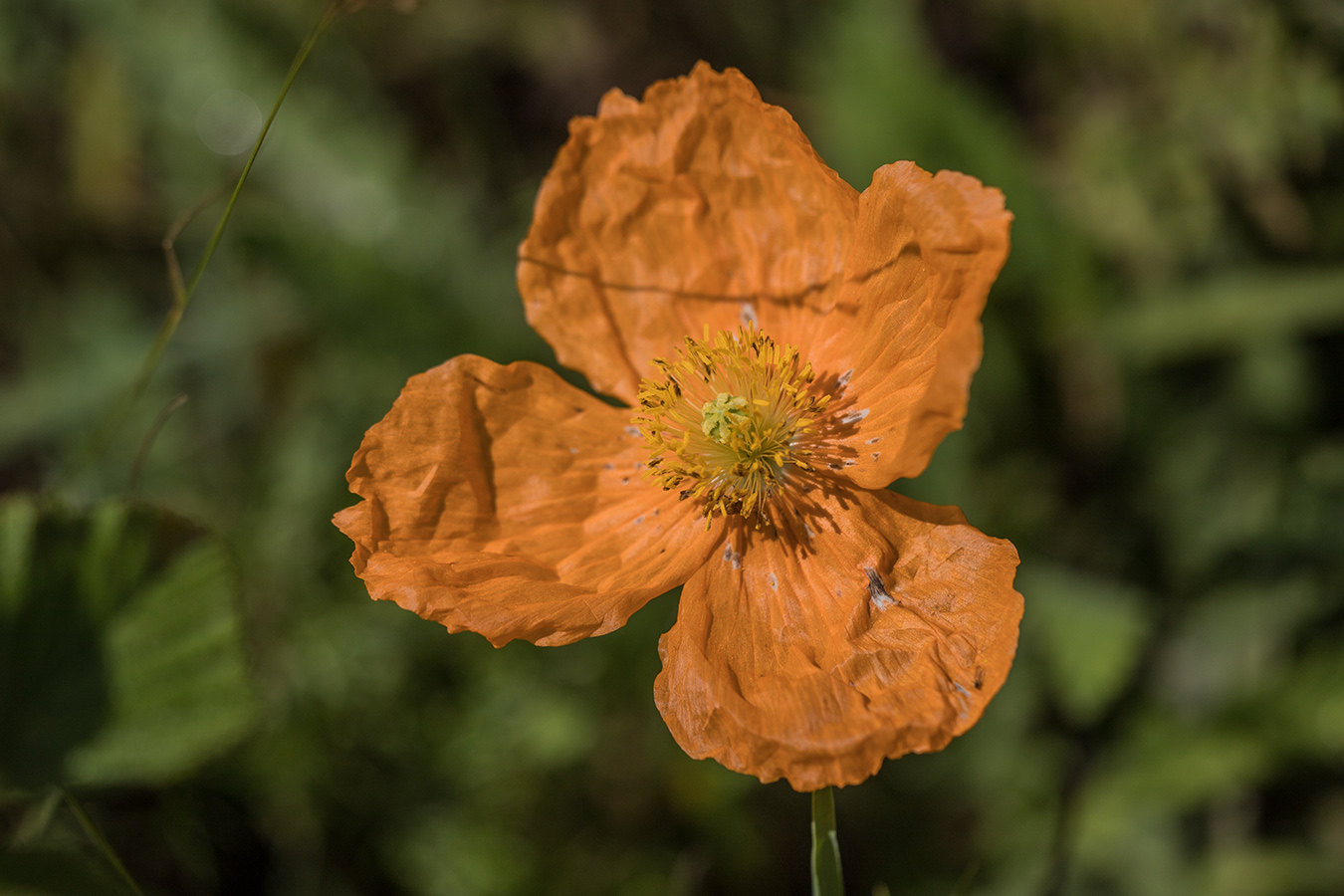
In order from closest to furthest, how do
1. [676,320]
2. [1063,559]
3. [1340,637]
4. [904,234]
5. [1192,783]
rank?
[904,234]
[676,320]
[1192,783]
[1340,637]
[1063,559]

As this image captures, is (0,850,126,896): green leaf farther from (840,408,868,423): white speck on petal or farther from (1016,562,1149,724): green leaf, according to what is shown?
(1016,562,1149,724): green leaf

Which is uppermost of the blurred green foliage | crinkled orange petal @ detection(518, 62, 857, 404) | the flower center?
crinkled orange petal @ detection(518, 62, 857, 404)

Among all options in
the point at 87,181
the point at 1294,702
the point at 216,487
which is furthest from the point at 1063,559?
the point at 87,181

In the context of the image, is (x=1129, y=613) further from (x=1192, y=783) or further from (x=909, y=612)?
(x=909, y=612)

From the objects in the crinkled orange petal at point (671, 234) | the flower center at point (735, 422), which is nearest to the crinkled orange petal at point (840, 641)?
the flower center at point (735, 422)

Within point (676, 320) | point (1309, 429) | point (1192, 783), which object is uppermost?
point (676, 320)

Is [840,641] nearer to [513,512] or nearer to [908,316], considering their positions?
[908,316]

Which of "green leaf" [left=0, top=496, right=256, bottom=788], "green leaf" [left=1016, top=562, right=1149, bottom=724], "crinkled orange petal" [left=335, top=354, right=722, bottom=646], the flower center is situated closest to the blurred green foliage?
"green leaf" [left=1016, top=562, right=1149, bottom=724]
